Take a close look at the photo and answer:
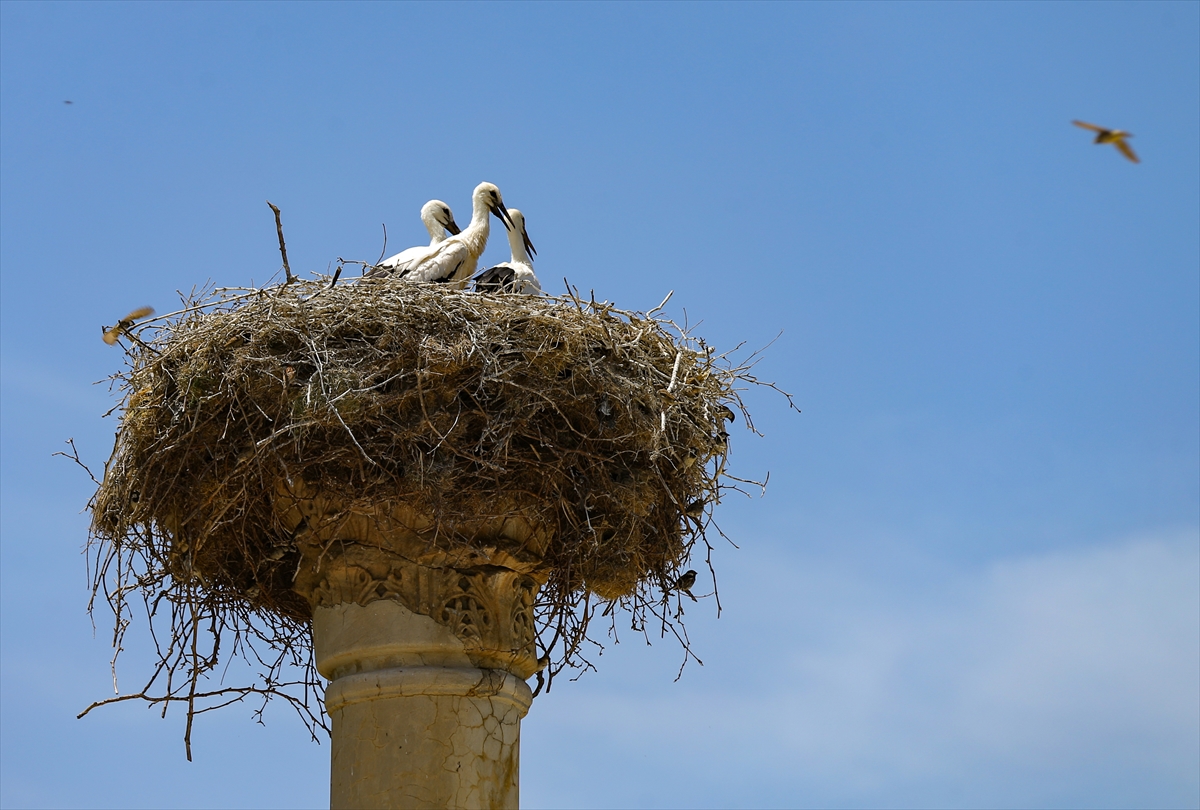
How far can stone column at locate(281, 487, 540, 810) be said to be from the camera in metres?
6.69

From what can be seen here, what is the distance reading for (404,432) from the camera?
688 centimetres

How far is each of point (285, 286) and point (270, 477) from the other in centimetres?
95

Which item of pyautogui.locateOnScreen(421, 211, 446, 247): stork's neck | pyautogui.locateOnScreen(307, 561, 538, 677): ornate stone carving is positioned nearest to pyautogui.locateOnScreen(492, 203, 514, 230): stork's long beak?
pyautogui.locateOnScreen(421, 211, 446, 247): stork's neck

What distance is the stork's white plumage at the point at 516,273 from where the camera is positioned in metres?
9.46

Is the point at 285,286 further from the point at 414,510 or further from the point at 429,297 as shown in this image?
the point at 414,510

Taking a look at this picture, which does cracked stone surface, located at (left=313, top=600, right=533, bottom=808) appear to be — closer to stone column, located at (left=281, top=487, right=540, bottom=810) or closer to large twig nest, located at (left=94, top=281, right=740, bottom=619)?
stone column, located at (left=281, top=487, right=540, bottom=810)

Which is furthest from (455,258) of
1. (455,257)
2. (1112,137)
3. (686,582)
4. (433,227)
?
(1112,137)

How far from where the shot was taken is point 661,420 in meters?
7.30

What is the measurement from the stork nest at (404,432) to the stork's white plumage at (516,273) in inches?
34.8

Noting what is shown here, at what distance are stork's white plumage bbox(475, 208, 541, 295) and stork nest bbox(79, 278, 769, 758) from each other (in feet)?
2.90

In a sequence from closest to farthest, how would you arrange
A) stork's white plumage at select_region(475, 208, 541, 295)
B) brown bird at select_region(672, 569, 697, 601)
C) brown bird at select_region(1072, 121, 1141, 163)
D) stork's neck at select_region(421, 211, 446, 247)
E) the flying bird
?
brown bird at select_region(1072, 121, 1141, 163) → brown bird at select_region(672, 569, 697, 601) → stork's white plumage at select_region(475, 208, 541, 295) → the flying bird → stork's neck at select_region(421, 211, 446, 247)

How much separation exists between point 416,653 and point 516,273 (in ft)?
13.4

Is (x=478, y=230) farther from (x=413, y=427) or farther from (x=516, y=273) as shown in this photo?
(x=413, y=427)

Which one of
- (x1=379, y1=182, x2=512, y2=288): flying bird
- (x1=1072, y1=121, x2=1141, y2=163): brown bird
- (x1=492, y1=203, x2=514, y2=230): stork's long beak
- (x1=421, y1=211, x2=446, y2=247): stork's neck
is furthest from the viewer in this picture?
(x1=492, y1=203, x2=514, y2=230): stork's long beak
